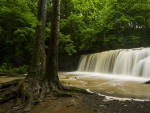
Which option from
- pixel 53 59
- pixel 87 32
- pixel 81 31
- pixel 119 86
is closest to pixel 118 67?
pixel 87 32

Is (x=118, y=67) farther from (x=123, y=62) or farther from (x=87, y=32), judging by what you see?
(x=87, y=32)

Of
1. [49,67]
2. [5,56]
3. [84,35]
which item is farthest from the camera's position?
[84,35]

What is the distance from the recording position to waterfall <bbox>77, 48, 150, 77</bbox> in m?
13.5

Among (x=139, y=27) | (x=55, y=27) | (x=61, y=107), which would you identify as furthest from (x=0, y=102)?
(x=139, y=27)

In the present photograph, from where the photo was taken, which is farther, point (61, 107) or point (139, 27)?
point (139, 27)

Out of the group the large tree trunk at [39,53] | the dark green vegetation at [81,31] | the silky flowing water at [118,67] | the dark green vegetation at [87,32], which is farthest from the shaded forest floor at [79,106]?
the dark green vegetation at [87,32]

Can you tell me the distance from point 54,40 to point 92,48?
59.7 feet

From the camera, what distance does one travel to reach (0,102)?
4.70 meters

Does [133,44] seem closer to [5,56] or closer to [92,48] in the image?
[92,48]

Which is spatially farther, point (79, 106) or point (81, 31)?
point (81, 31)

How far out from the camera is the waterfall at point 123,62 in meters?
13.5

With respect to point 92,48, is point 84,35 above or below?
above

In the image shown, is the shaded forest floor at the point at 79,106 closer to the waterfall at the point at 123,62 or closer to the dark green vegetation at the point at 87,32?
the waterfall at the point at 123,62

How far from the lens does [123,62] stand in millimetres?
15594
